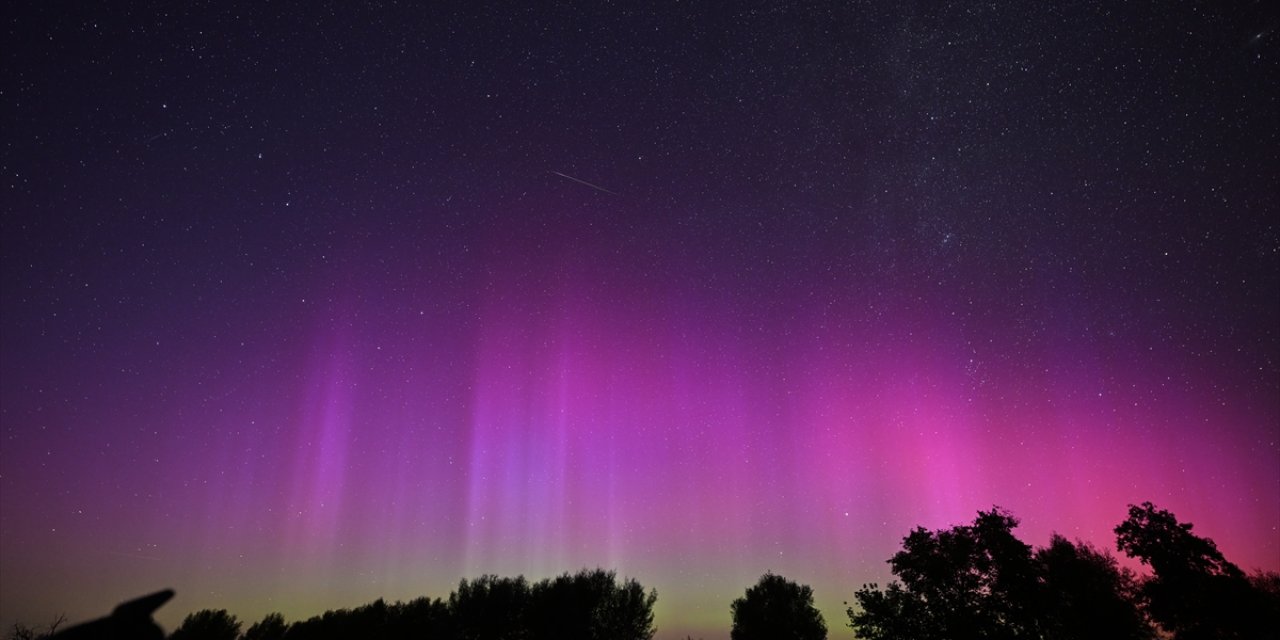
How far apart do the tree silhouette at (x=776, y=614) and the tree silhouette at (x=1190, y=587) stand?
29.2m

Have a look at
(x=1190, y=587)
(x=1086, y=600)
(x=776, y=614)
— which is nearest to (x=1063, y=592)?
(x=1086, y=600)

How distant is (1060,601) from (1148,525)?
1027cm

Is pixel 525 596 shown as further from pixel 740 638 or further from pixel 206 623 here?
pixel 206 623

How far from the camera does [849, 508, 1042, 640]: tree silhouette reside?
29609mm

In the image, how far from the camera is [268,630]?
7362cm

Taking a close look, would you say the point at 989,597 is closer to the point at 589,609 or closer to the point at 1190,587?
the point at 1190,587

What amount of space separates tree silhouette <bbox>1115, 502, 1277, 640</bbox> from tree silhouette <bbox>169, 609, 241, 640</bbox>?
107 metres

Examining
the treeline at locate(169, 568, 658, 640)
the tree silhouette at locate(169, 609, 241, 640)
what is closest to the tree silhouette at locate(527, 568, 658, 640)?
the treeline at locate(169, 568, 658, 640)

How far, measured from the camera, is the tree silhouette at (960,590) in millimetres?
29609

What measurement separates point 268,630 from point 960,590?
92.1 meters

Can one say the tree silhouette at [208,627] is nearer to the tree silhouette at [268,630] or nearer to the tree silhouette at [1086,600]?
the tree silhouette at [268,630]

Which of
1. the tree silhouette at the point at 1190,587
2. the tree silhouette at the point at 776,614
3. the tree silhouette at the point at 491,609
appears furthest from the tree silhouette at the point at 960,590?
the tree silhouette at the point at 491,609

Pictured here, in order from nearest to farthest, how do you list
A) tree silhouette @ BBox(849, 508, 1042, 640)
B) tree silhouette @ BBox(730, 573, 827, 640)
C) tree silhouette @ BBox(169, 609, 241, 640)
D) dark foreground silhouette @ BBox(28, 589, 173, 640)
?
dark foreground silhouette @ BBox(28, 589, 173, 640) < tree silhouette @ BBox(849, 508, 1042, 640) < tree silhouette @ BBox(730, 573, 827, 640) < tree silhouette @ BBox(169, 609, 241, 640)

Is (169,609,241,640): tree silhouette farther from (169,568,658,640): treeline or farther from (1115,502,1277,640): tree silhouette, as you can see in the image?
(1115,502,1277,640): tree silhouette
